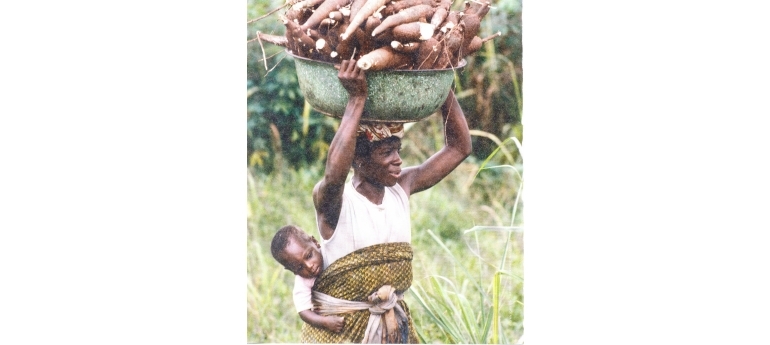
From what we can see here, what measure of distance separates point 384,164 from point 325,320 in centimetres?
66

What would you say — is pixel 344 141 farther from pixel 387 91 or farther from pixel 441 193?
pixel 441 193

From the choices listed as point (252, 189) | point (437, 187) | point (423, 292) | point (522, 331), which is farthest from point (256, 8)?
point (522, 331)

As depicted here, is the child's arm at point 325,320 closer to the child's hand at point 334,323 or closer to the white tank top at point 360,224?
the child's hand at point 334,323

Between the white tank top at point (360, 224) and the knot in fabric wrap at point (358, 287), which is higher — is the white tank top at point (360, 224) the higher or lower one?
the higher one

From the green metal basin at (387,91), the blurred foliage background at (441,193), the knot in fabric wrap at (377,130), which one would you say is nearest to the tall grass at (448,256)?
the blurred foliage background at (441,193)

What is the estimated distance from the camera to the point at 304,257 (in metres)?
4.47

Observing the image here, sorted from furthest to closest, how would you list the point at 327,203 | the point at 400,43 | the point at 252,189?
the point at 252,189 < the point at 327,203 < the point at 400,43

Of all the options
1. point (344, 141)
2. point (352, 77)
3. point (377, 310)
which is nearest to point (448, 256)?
point (377, 310)

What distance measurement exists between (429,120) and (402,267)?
634 millimetres

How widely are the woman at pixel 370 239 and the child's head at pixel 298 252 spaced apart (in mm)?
41

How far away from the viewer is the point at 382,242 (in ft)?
14.7

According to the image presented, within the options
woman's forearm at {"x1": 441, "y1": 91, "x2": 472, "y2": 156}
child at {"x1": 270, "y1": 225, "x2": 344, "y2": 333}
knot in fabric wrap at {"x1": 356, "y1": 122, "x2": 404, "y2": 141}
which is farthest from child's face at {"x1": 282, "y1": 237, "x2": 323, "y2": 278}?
woman's forearm at {"x1": 441, "y1": 91, "x2": 472, "y2": 156}

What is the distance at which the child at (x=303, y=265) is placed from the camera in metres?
4.47

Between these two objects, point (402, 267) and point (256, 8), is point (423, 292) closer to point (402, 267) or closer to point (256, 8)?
point (402, 267)
